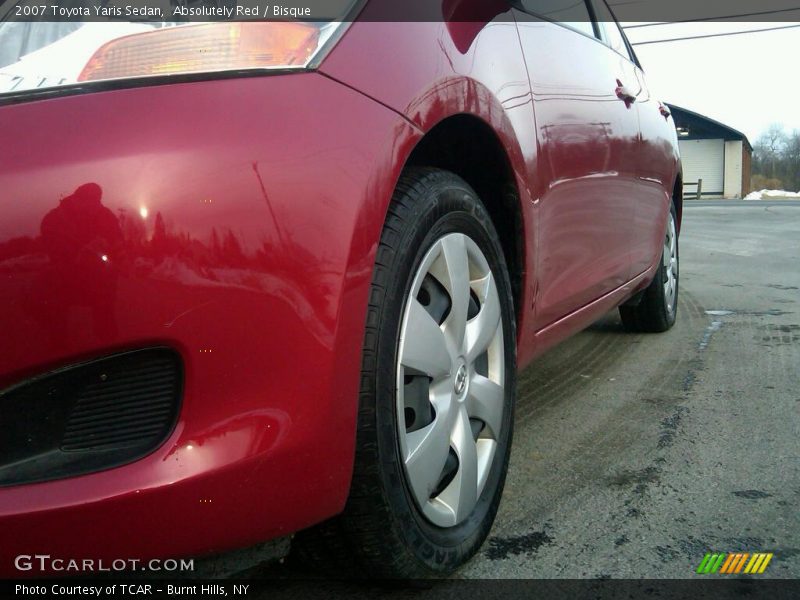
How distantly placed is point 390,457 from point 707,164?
47.9 meters

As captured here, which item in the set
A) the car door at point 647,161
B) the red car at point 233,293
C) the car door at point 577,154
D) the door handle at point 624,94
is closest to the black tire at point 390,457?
the red car at point 233,293

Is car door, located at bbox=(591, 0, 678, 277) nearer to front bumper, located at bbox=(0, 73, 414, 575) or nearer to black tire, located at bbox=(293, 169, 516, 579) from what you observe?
black tire, located at bbox=(293, 169, 516, 579)

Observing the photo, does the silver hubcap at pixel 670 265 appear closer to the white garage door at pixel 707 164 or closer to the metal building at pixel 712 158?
the metal building at pixel 712 158

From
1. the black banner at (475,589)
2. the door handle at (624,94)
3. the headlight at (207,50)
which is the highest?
the headlight at (207,50)

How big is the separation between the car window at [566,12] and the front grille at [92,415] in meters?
1.47

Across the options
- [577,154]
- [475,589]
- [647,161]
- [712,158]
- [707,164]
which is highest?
[577,154]

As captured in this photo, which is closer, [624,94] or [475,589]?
[475,589]

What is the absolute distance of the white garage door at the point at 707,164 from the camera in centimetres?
4538

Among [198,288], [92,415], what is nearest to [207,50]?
[198,288]

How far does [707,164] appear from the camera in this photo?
150 feet

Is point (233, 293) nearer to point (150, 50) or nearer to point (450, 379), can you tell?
point (150, 50)

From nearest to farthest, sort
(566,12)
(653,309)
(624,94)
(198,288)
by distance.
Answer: (198,288)
(566,12)
(624,94)
(653,309)

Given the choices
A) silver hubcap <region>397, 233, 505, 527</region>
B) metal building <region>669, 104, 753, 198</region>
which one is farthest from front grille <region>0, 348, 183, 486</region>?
metal building <region>669, 104, 753, 198</region>

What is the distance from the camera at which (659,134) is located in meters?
3.57
